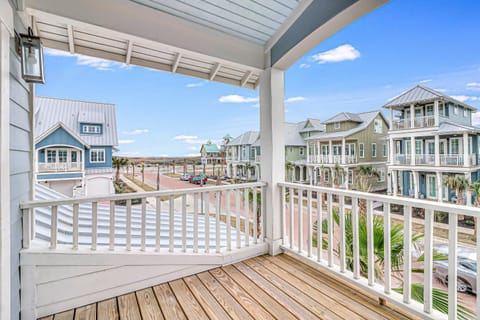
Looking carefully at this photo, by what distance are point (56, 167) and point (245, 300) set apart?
6.34 feet

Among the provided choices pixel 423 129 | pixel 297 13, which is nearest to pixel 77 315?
pixel 423 129

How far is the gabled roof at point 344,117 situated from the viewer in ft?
5.96

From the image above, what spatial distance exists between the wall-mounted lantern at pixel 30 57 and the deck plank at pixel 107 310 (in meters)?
1.80

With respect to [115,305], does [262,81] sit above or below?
above

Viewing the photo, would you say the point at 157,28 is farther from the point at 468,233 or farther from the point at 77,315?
the point at 468,233

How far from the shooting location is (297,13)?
229 cm

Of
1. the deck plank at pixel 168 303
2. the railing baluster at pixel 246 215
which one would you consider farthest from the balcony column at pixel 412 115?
the deck plank at pixel 168 303

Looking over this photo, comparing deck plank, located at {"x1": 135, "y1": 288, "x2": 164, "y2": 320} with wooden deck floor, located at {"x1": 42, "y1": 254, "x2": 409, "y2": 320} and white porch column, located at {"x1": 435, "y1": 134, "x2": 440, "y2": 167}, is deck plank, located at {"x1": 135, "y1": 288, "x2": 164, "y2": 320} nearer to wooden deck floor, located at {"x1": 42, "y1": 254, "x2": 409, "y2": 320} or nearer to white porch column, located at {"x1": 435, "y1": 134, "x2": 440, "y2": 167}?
wooden deck floor, located at {"x1": 42, "y1": 254, "x2": 409, "y2": 320}

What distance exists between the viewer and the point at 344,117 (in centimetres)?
190

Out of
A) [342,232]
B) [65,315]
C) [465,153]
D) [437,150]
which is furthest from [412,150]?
[65,315]

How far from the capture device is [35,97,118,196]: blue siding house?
1.93m

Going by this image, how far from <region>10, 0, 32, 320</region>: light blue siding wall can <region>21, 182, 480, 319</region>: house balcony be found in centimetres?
10

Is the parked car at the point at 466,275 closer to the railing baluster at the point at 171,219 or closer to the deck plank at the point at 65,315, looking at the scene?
the railing baluster at the point at 171,219

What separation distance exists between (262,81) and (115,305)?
107 inches
